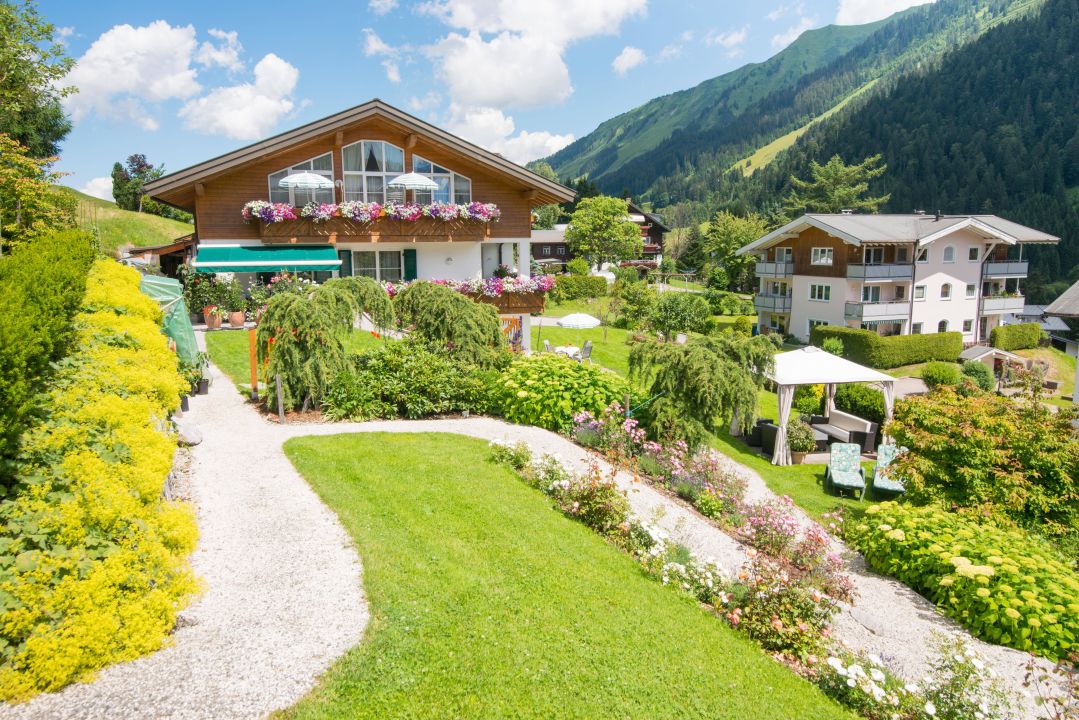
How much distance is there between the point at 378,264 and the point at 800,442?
18.2m

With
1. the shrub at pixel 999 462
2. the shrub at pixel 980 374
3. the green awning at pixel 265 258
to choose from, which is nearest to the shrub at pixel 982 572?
the shrub at pixel 999 462

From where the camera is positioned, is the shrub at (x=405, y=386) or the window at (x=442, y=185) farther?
the window at (x=442, y=185)

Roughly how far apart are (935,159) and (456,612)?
393 ft

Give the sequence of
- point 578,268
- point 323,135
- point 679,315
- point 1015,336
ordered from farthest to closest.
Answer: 1. point 578,268
2. point 1015,336
3. point 679,315
4. point 323,135

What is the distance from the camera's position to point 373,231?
1029 inches

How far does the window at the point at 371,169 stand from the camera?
26.6 meters

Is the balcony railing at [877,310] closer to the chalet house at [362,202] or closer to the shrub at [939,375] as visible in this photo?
the shrub at [939,375]

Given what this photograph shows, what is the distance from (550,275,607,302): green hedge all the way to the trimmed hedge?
1787cm

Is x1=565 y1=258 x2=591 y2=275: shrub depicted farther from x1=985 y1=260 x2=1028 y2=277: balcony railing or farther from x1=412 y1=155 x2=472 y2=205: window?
x1=412 y1=155 x2=472 y2=205: window

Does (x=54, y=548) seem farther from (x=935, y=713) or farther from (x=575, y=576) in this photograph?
(x=935, y=713)

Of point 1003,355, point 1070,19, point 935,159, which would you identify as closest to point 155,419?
point 1003,355

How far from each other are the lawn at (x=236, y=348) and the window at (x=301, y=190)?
20.7 ft

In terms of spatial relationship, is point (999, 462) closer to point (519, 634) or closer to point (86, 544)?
point (519, 634)

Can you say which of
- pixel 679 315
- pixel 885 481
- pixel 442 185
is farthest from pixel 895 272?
pixel 442 185
